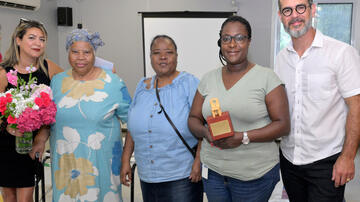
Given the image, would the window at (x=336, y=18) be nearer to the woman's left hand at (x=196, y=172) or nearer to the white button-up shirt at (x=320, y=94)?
the white button-up shirt at (x=320, y=94)

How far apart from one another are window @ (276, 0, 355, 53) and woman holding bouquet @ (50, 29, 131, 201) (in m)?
4.92

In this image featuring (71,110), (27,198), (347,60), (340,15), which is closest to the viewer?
(347,60)

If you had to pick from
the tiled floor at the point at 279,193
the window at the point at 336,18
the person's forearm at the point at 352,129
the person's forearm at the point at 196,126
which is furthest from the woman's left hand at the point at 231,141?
the window at the point at 336,18

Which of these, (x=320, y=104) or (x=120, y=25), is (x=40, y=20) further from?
(x=320, y=104)

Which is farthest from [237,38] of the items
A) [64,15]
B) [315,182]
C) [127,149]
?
[64,15]

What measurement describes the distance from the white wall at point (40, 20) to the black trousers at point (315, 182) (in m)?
4.78

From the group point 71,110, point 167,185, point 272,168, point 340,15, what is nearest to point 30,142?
point 71,110

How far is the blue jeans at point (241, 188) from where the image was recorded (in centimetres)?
166

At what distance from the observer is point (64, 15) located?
20.8 feet

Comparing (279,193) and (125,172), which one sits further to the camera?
(279,193)

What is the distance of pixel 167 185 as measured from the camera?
1914 millimetres

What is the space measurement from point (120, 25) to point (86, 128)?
180 inches

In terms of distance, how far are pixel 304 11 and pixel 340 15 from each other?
4.92m

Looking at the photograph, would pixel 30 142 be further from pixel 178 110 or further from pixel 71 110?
pixel 178 110
